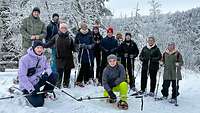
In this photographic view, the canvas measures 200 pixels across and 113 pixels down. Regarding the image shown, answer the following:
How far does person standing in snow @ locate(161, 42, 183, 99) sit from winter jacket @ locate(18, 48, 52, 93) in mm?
4377

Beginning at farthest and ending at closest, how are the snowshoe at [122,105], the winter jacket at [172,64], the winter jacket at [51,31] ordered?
1. the winter jacket at [172,64]
2. the winter jacket at [51,31]
3. the snowshoe at [122,105]

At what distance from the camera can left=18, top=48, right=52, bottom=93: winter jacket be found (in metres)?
9.87

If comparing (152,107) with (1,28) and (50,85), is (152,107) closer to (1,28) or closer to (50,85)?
(50,85)

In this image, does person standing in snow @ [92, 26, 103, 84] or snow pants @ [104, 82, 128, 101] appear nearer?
snow pants @ [104, 82, 128, 101]

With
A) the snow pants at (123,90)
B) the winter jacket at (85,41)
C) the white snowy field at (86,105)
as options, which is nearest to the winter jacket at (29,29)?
the winter jacket at (85,41)

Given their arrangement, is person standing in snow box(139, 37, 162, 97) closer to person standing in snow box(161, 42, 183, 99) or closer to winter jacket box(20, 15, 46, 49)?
person standing in snow box(161, 42, 183, 99)

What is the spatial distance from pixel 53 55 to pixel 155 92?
153 inches

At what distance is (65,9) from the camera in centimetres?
1980

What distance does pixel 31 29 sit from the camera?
11.9 metres

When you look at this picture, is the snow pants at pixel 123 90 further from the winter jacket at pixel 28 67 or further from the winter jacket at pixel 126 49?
the winter jacket at pixel 126 49

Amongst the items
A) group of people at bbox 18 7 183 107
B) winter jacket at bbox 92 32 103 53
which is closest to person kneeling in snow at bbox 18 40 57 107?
group of people at bbox 18 7 183 107

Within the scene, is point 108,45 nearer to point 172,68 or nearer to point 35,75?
point 172,68

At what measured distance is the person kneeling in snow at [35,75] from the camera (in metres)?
9.86

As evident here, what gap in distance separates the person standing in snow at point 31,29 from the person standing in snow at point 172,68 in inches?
159
